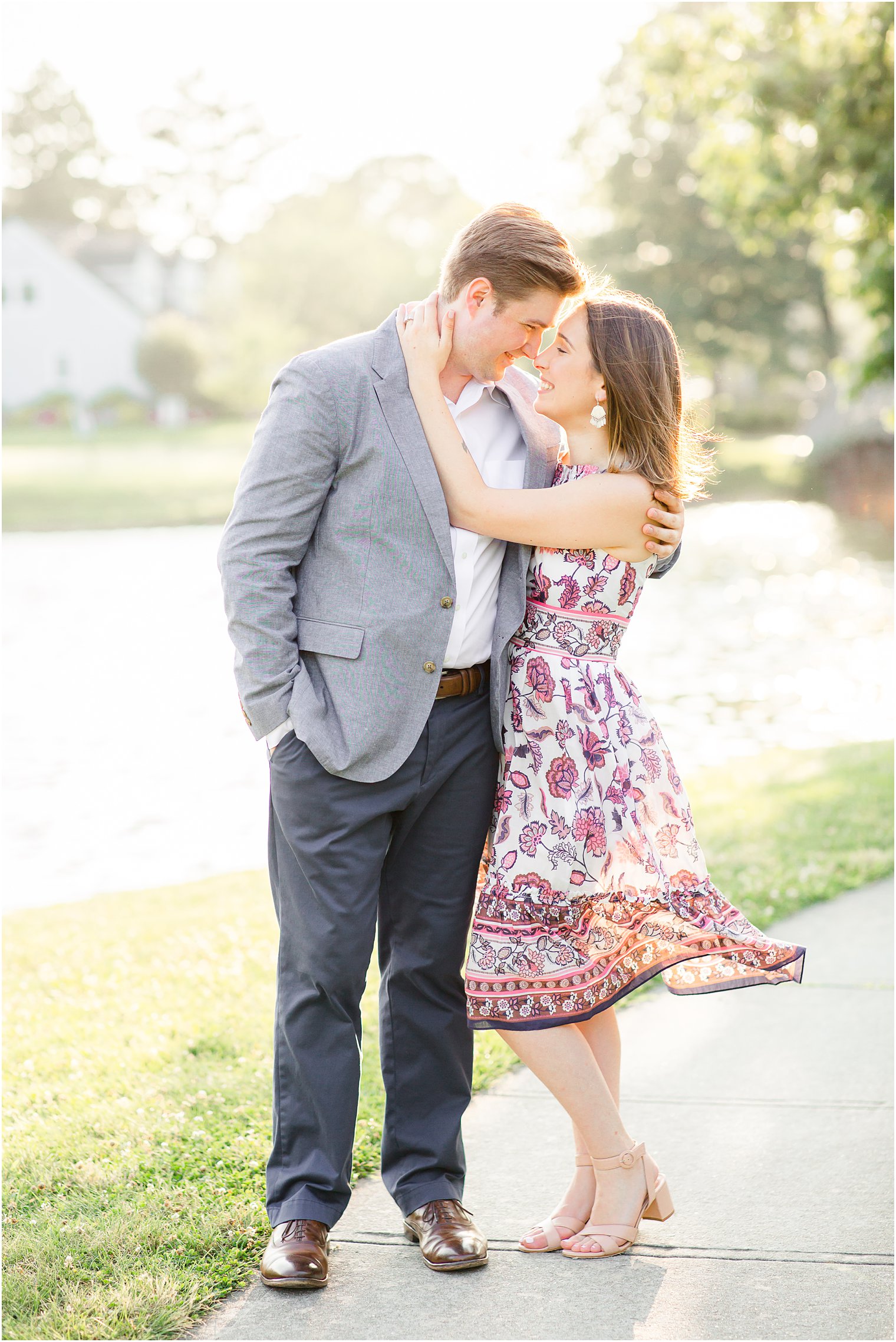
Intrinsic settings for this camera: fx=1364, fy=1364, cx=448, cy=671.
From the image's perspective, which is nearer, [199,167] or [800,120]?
[800,120]

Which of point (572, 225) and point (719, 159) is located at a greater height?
point (572, 225)

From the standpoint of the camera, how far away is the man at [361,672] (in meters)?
2.81

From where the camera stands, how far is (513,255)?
2.85 meters

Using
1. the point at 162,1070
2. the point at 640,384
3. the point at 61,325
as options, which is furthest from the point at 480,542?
the point at 61,325

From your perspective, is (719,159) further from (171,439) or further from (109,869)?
(171,439)

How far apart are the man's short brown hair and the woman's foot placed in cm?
192

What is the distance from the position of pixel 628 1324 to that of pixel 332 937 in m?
0.95

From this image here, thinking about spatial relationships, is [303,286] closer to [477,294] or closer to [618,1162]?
[477,294]

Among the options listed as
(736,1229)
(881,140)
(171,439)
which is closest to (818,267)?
(171,439)

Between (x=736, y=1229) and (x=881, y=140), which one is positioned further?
(x=881, y=140)

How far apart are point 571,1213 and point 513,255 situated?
208cm

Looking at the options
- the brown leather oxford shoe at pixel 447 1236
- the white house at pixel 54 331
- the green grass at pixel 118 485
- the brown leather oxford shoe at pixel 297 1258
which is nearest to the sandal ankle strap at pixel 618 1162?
the brown leather oxford shoe at pixel 447 1236

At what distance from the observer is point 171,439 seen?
1705 inches

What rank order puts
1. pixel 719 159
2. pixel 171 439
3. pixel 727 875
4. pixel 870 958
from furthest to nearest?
pixel 171 439, pixel 719 159, pixel 727 875, pixel 870 958
